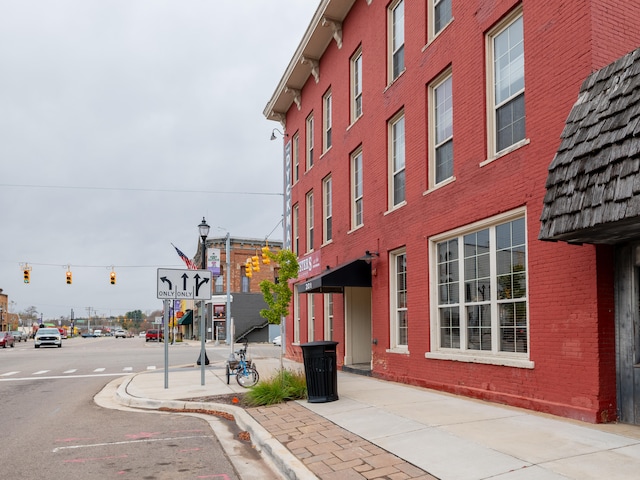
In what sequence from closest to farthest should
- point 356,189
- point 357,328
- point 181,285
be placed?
1. point 181,285
2. point 356,189
3. point 357,328

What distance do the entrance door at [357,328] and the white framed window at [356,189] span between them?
1990 millimetres

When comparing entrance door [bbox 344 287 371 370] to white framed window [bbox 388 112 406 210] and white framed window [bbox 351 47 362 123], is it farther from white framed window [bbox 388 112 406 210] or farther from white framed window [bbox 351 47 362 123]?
white framed window [bbox 351 47 362 123]

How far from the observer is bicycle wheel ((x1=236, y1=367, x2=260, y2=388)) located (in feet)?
42.4

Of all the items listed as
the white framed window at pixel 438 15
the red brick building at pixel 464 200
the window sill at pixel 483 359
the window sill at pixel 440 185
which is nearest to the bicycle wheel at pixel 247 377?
the red brick building at pixel 464 200

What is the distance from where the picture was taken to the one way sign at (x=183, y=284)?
519 inches

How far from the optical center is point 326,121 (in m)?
18.7

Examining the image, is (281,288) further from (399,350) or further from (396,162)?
(396,162)

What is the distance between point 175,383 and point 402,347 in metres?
5.81

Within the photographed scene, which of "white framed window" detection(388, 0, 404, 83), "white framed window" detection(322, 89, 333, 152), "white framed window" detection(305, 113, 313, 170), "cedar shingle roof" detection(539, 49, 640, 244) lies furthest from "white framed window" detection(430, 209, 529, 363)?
"white framed window" detection(305, 113, 313, 170)

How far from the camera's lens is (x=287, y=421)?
835 cm

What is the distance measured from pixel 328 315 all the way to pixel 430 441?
11.3 m

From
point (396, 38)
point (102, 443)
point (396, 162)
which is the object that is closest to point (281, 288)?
point (396, 162)

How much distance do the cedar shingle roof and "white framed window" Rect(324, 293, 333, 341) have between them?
Result: 11.1 metres

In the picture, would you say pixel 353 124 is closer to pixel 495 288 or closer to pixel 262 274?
pixel 495 288
